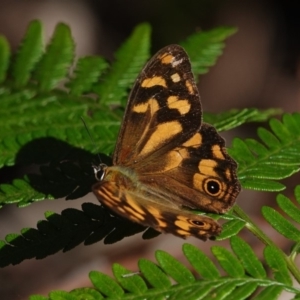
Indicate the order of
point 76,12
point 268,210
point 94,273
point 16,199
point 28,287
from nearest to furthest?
point 94,273, point 268,210, point 16,199, point 28,287, point 76,12

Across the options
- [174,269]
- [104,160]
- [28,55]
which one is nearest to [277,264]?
[174,269]

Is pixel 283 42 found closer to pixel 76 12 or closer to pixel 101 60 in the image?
pixel 76 12

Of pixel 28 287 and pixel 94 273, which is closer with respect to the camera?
pixel 94 273

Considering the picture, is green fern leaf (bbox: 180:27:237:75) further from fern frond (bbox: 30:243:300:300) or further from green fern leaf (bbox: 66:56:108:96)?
fern frond (bbox: 30:243:300:300)

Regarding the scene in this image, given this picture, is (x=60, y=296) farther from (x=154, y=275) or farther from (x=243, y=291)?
(x=243, y=291)

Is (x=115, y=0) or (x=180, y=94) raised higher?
(x=115, y=0)

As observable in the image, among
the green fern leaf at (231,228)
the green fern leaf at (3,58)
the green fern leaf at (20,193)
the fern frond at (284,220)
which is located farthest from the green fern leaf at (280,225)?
the green fern leaf at (3,58)

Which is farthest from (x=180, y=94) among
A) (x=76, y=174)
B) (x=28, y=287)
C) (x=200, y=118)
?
(x=28, y=287)

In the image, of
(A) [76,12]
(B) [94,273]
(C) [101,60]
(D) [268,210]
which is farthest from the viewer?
(A) [76,12]
